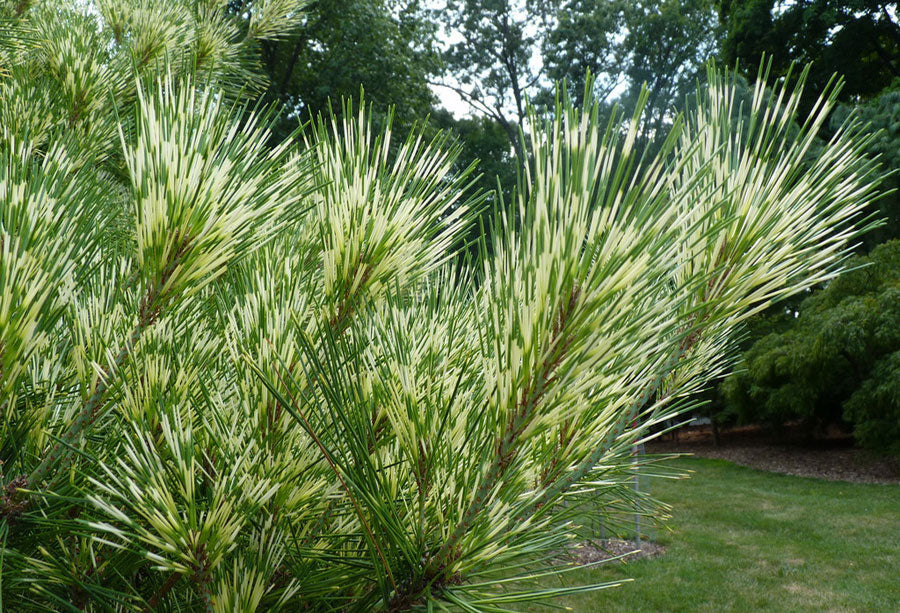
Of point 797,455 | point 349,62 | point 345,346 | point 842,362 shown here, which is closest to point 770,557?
point 842,362

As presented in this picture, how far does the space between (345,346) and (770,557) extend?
8543mm

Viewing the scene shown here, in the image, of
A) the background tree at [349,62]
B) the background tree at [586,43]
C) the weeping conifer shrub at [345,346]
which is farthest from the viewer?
the background tree at [586,43]

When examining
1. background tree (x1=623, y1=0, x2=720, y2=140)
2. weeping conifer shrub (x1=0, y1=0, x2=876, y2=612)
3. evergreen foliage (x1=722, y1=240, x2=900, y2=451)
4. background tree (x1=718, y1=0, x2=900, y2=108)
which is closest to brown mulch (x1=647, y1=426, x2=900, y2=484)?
evergreen foliage (x1=722, y1=240, x2=900, y2=451)

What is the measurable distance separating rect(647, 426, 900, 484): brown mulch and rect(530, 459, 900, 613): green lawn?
1092 millimetres

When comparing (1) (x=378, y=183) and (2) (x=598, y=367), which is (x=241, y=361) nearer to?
(1) (x=378, y=183)

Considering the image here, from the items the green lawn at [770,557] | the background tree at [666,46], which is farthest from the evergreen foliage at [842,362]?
the background tree at [666,46]

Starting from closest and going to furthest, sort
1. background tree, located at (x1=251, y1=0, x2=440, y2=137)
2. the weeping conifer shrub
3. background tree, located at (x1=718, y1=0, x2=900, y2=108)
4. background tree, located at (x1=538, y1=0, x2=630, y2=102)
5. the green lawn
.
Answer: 1. the weeping conifer shrub
2. the green lawn
3. background tree, located at (x1=251, y1=0, x2=440, y2=137)
4. background tree, located at (x1=718, y1=0, x2=900, y2=108)
5. background tree, located at (x1=538, y1=0, x2=630, y2=102)

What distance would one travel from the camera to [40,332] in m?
0.71

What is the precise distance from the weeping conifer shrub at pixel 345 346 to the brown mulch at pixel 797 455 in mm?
12978

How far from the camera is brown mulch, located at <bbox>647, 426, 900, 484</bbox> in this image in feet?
38.9

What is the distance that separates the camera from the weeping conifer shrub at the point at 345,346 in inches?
25.4

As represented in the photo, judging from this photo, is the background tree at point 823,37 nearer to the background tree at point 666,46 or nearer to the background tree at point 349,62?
the background tree at point 666,46

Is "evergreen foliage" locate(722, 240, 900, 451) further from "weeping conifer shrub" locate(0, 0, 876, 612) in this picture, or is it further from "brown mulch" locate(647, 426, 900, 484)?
"weeping conifer shrub" locate(0, 0, 876, 612)

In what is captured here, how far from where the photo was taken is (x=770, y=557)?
25.0ft
